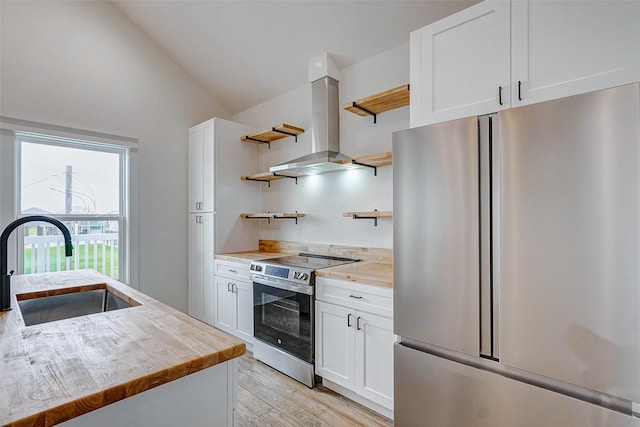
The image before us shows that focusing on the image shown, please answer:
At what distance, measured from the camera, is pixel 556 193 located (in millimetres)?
1329

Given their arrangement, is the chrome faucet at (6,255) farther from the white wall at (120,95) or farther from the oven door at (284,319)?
the white wall at (120,95)

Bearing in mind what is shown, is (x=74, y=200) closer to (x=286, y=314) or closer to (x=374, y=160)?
(x=286, y=314)

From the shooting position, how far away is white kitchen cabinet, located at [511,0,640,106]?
1294 millimetres

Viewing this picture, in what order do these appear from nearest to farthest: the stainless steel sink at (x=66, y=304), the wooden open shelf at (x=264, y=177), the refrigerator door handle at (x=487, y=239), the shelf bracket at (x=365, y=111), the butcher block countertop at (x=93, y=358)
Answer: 1. the butcher block countertop at (x=93, y=358)
2. the refrigerator door handle at (x=487, y=239)
3. the stainless steel sink at (x=66, y=304)
4. the shelf bracket at (x=365, y=111)
5. the wooden open shelf at (x=264, y=177)

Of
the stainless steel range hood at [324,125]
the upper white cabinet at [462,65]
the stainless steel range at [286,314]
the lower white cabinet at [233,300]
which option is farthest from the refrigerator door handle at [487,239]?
the lower white cabinet at [233,300]

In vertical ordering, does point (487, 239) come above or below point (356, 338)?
above

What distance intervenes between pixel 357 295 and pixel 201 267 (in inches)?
91.1

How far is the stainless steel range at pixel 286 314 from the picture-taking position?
2492 mm

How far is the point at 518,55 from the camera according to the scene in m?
1.53

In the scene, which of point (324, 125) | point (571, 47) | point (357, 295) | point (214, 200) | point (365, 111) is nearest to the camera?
point (571, 47)

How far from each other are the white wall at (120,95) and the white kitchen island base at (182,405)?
124 inches

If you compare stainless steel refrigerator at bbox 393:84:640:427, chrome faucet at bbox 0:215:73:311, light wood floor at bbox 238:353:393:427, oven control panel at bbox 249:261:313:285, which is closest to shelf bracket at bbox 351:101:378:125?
stainless steel refrigerator at bbox 393:84:640:427

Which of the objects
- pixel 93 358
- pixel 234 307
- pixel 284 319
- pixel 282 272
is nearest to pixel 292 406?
pixel 284 319

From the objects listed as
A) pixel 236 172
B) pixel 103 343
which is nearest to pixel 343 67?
pixel 236 172
